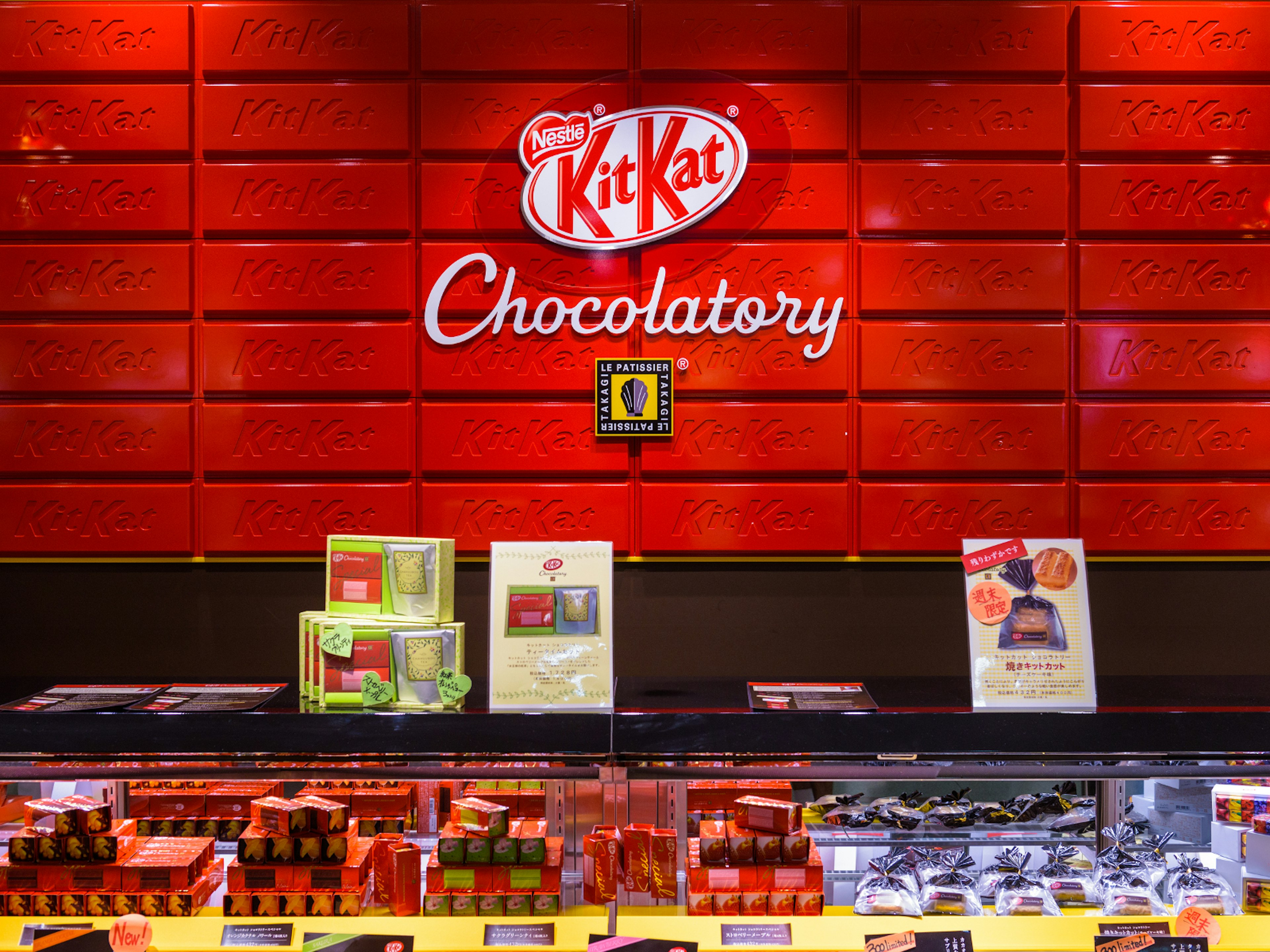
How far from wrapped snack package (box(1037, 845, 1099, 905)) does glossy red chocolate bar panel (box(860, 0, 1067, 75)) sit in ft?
9.01

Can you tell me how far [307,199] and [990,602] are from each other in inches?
111

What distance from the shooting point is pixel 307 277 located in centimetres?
339

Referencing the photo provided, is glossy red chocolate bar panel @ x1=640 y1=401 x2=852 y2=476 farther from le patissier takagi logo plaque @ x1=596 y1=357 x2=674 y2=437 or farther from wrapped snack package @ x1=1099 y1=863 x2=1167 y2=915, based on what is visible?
wrapped snack package @ x1=1099 y1=863 x2=1167 y2=915

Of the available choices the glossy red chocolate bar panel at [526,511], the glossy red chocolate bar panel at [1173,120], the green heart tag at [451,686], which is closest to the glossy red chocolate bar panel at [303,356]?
the glossy red chocolate bar panel at [526,511]

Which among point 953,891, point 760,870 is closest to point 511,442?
point 760,870

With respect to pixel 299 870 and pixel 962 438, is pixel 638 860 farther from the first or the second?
pixel 962 438

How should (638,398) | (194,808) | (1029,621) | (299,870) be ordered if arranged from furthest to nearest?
(638,398), (194,808), (1029,621), (299,870)

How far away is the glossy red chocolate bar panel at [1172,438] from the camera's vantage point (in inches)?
134

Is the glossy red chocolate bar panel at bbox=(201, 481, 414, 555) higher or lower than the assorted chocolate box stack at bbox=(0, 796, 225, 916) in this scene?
higher

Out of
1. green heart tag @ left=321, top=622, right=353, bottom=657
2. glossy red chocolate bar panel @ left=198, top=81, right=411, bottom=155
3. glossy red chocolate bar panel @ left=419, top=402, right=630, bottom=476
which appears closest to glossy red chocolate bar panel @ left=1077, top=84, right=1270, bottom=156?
glossy red chocolate bar panel @ left=419, top=402, right=630, bottom=476

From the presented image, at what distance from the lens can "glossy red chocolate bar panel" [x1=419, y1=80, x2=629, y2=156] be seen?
11.1 ft

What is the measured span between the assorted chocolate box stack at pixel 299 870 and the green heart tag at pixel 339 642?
266 mm

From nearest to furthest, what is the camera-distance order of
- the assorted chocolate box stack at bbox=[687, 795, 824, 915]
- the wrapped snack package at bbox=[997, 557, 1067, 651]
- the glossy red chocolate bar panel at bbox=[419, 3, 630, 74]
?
1. the assorted chocolate box stack at bbox=[687, 795, 824, 915]
2. the wrapped snack package at bbox=[997, 557, 1067, 651]
3. the glossy red chocolate bar panel at bbox=[419, 3, 630, 74]

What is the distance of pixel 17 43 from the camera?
3.39m
